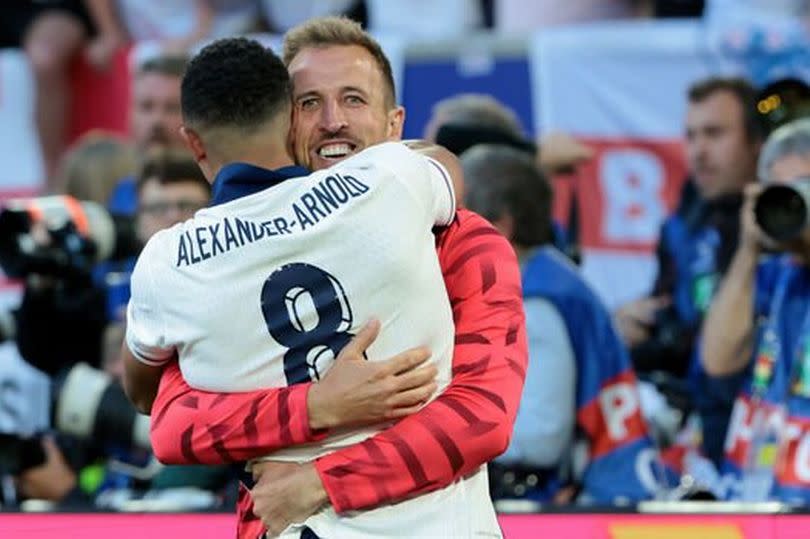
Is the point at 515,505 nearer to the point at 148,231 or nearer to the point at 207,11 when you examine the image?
the point at 148,231

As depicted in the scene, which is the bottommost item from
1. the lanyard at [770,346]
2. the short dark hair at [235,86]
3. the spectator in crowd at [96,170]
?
the lanyard at [770,346]

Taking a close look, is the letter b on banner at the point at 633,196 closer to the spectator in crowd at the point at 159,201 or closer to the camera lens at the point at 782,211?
the spectator in crowd at the point at 159,201

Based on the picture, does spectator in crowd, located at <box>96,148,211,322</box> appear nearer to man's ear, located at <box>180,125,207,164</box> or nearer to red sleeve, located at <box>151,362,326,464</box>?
man's ear, located at <box>180,125,207,164</box>

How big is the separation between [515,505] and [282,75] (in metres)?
1.67

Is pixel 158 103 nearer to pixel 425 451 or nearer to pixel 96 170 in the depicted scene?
pixel 96 170

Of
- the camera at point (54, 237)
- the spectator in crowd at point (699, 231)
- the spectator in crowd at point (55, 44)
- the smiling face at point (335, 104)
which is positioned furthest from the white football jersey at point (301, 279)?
the spectator in crowd at point (55, 44)

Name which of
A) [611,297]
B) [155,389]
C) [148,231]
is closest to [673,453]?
[611,297]

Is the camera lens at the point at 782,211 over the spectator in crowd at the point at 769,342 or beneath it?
over

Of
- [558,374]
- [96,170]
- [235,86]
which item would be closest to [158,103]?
[96,170]

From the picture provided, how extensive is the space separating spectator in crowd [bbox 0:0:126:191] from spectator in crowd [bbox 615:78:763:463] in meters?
2.85

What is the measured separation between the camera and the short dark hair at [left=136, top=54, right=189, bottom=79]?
25.2ft

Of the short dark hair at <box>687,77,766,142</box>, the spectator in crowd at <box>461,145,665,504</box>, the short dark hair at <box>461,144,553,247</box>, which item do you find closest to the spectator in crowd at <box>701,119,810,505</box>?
the spectator in crowd at <box>461,145,665,504</box>

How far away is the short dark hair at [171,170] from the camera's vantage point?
645cm

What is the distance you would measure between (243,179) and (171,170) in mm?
3191
